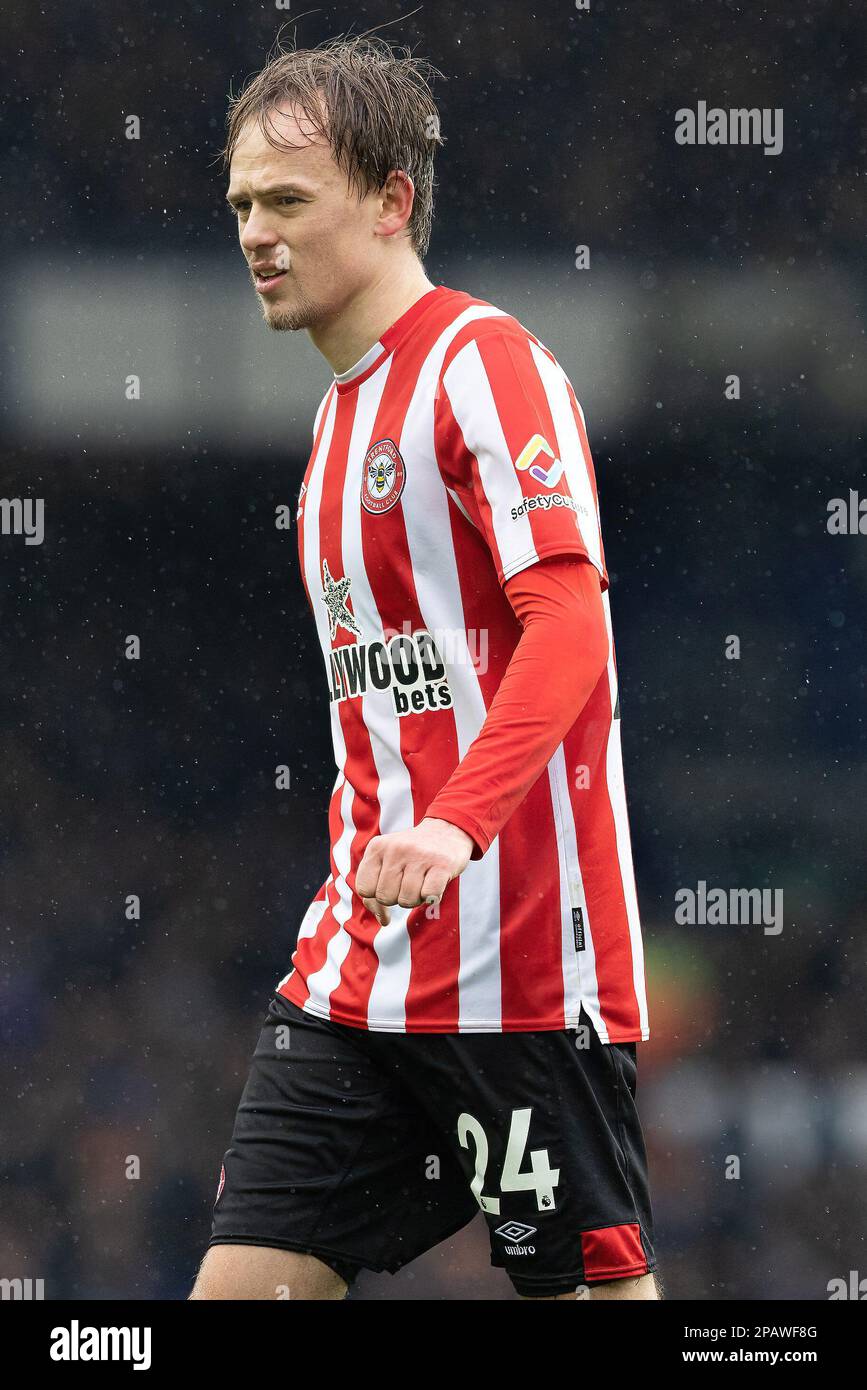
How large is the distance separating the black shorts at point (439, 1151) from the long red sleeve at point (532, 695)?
374mm

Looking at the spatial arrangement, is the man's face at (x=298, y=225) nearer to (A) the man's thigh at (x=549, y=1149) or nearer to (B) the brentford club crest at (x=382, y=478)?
(B) the brentford club crest at (x=382, y=478)

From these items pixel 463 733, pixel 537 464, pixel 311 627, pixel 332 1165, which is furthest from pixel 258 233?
pixel 311 627

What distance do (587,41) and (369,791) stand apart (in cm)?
206

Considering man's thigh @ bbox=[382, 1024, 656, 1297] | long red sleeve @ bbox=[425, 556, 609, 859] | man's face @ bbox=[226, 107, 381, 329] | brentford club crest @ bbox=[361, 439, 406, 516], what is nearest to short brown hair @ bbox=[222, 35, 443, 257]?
man's face @ bbox=[226, 107, 381, 329]

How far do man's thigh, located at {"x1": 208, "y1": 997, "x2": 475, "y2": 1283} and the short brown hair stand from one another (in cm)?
103

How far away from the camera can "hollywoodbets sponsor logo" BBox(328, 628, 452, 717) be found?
1.68m

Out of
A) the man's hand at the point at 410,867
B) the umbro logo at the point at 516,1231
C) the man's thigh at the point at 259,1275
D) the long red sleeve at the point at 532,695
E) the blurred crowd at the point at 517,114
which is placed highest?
the blurred crowd at the point at 517,114

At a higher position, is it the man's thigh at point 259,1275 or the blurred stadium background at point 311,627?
the blurred stadium background at point 311,627

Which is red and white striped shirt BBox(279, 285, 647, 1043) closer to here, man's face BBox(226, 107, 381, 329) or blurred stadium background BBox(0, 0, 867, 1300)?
man's face BBox(226, 107, 381, 329)

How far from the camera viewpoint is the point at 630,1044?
5.65 feet

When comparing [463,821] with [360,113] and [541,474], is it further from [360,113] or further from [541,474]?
[360,113]

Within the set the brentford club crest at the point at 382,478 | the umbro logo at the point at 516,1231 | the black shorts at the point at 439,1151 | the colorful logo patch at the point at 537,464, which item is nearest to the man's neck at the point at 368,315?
the brentford club crest at the point at 382,478

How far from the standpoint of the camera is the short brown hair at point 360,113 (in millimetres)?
1802

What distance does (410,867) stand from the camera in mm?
1303
